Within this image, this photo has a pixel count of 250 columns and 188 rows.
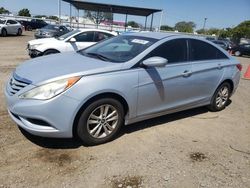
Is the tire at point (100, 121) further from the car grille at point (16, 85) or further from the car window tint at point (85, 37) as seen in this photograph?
the car window tint at point (85, 37)

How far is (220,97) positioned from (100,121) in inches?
127

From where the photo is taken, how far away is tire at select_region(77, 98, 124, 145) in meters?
4.18

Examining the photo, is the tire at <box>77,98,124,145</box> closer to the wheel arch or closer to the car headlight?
the wheel arch

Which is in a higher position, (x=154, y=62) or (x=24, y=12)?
(x=154, y=62)

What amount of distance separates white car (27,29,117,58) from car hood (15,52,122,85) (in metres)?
5.98

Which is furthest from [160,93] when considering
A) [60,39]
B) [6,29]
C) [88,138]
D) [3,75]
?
[6,29]

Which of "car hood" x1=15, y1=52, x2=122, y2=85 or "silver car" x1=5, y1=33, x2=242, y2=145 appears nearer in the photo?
"silver car" x1=5, y1=33, x2=242, y2=145

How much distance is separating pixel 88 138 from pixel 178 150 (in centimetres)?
135

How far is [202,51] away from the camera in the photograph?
5840 mm

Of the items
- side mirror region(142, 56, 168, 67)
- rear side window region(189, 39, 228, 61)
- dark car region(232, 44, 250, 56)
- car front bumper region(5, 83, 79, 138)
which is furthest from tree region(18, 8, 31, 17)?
car front bumper region(5, 83, 79, 138)

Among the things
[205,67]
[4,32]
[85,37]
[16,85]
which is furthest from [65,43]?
[4,32]

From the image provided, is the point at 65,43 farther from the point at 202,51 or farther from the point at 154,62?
the point at 154,62

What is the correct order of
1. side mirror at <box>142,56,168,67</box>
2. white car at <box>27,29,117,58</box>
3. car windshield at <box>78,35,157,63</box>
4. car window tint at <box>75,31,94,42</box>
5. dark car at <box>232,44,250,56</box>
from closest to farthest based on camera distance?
side mirror at <box>142,56,168,67</box> < car windshield at <box>78,35,157,63</box> < white car at <box>27,29,117,58</box> < car window tint at <box>75,31,94,42</box> < dark car at <box>232,44,250,56</box>

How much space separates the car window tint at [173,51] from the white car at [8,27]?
24.9m
